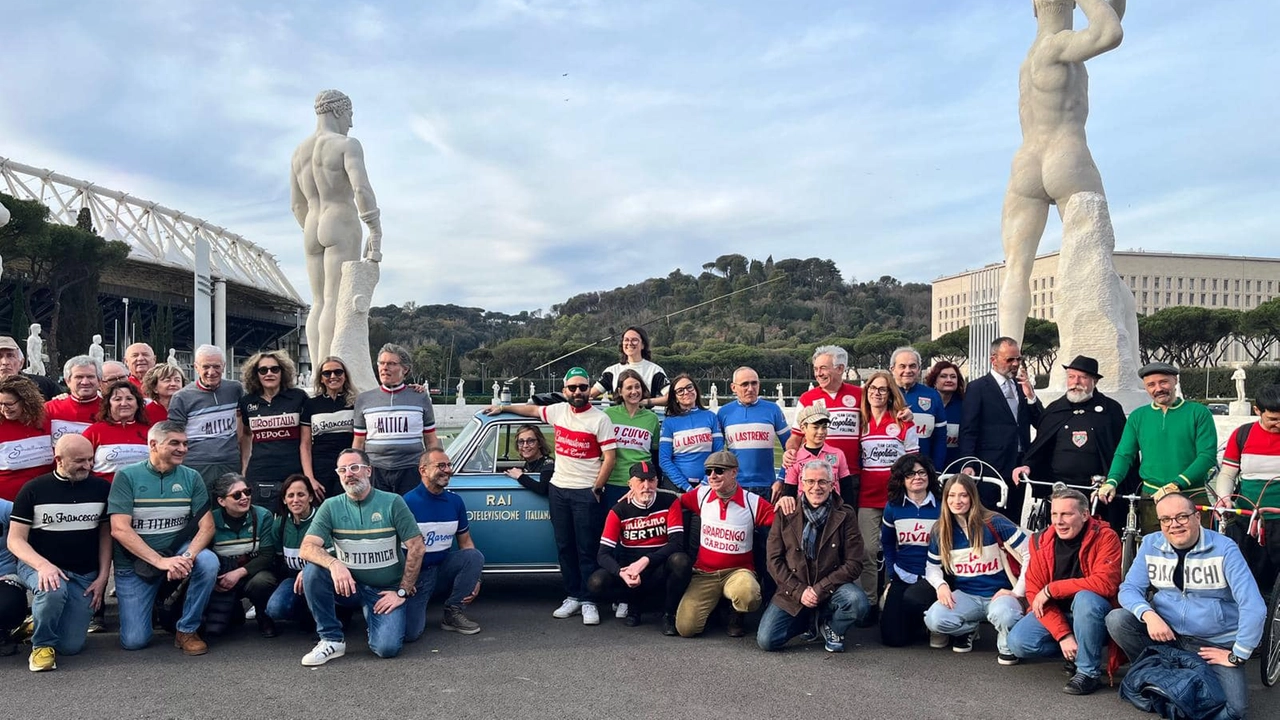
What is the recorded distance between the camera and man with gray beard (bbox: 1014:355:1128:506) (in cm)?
517

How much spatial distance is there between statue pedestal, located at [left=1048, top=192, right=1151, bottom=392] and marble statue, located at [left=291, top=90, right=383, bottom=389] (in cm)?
807

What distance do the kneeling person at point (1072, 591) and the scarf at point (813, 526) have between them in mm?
1025

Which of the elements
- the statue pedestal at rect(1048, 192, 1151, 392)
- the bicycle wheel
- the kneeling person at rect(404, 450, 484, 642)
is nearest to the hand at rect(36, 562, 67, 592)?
the kneeling person at rect(404, 450, 484, 642)

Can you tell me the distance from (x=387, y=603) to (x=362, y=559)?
0.27m

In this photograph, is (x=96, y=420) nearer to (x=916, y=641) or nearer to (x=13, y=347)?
(x=13, y=347)

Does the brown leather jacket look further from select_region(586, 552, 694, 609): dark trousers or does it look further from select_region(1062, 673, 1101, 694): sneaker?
select_region(1062, 673, 1101, 694): sneaker

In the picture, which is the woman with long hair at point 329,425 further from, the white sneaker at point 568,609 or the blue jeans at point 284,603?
the white sneaker at point 568,609

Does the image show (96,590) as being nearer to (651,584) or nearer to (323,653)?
(323,653)

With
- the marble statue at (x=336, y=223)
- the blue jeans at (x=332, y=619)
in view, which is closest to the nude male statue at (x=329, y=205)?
the marble statue at (x=336, y=223)

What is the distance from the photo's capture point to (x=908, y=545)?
476 centimetres

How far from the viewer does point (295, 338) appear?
83.1 m

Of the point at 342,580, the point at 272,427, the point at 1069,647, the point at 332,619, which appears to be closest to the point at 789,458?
the point at 1069,647

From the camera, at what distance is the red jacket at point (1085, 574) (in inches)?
160

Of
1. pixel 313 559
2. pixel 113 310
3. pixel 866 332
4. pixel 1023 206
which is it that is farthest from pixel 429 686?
pixel 866 332
